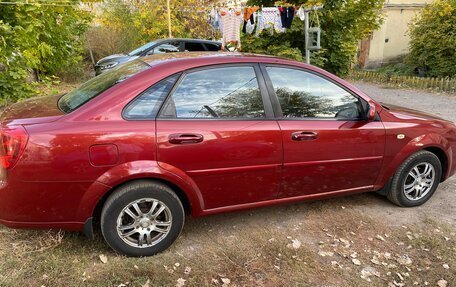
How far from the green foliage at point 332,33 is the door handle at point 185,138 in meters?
5.26

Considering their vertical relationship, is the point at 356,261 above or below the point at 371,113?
below

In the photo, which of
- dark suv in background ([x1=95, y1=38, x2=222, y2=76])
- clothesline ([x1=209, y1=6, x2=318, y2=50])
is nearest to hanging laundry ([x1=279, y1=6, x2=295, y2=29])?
clothesline ([x1=209, y1=6, x2=318, y2=50])

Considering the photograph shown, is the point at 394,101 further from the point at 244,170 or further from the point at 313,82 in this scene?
the point at 244,170

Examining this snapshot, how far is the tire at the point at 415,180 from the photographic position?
3889 millimetres

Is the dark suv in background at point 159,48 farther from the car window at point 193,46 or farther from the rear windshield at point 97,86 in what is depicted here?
the rear windshield at point 97,86

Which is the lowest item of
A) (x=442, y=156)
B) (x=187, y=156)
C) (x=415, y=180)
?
Answer: (x=415, y=180)

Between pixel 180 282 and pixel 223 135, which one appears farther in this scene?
pixel 223 135

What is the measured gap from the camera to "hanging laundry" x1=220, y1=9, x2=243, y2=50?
7.57 meters

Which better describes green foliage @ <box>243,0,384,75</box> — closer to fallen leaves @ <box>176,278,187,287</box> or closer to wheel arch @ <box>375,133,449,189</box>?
A: wheel arch @ <box>375,133,449,189</box>

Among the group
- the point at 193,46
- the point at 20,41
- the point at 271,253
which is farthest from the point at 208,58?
the point at 193,46

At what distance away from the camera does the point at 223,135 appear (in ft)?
9.82

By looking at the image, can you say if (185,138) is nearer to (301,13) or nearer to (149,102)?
(149,102)

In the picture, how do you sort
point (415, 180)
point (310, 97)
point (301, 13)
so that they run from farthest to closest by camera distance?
1. point (301, 13)
2. point (415, 180)
3. point (310, 97)

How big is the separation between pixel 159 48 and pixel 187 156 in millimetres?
9030
